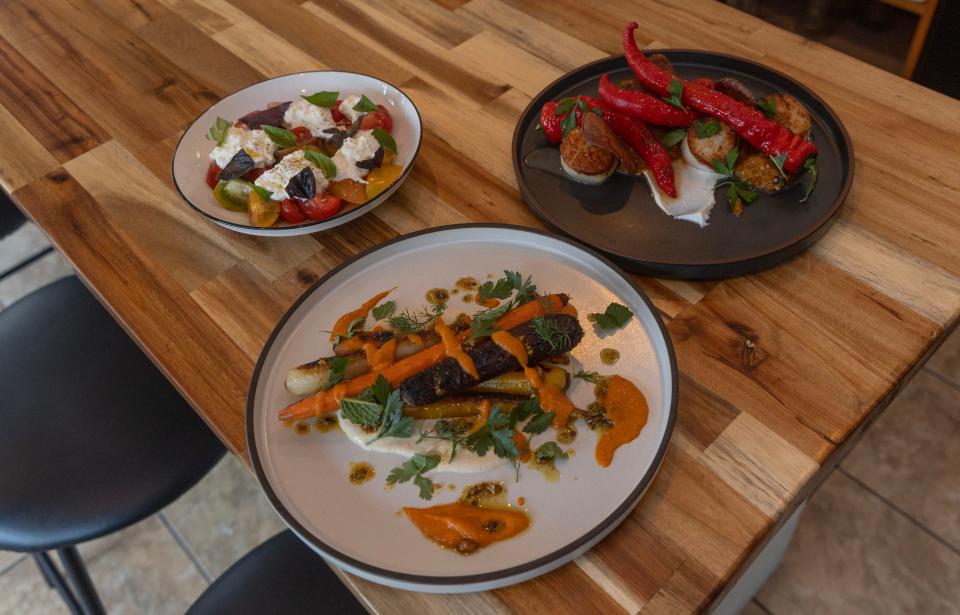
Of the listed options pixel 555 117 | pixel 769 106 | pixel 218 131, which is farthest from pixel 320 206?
pixel 769 106

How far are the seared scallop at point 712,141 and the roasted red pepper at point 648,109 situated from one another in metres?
0.04

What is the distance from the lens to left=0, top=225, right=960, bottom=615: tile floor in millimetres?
1940

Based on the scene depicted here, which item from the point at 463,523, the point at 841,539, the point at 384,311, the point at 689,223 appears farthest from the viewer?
the point at 841,539

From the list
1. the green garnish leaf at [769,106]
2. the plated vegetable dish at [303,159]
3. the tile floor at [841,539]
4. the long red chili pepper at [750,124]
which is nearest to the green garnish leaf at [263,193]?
the plated vegetable dish at [303,159]

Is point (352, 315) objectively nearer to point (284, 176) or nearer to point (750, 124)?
point (284, 176)

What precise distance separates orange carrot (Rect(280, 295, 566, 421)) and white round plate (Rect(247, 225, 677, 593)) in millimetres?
33

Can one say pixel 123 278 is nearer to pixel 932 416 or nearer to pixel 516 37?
pixel 516 37

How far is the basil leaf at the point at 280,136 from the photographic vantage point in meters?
1.36

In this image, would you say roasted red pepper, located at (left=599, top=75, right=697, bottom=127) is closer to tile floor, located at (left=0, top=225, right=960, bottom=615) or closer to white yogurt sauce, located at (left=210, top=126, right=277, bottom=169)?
white yogurt sauce, located at (left=210, top=126, right=277, bottom=169)

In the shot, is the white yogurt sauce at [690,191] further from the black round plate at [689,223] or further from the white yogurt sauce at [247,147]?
the white yogurt sauce at [247,147]

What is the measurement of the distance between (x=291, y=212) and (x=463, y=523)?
25.6 inches

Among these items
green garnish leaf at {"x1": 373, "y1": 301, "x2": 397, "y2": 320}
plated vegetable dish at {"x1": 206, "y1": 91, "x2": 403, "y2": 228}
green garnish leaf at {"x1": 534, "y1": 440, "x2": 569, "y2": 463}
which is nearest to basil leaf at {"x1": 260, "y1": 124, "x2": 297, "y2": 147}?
plated vegetable dish at {"x1": 206, "y1": 91, "x2": 403, "y2": 228}

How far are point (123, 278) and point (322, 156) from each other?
43 cm

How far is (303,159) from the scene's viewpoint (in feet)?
4.28
